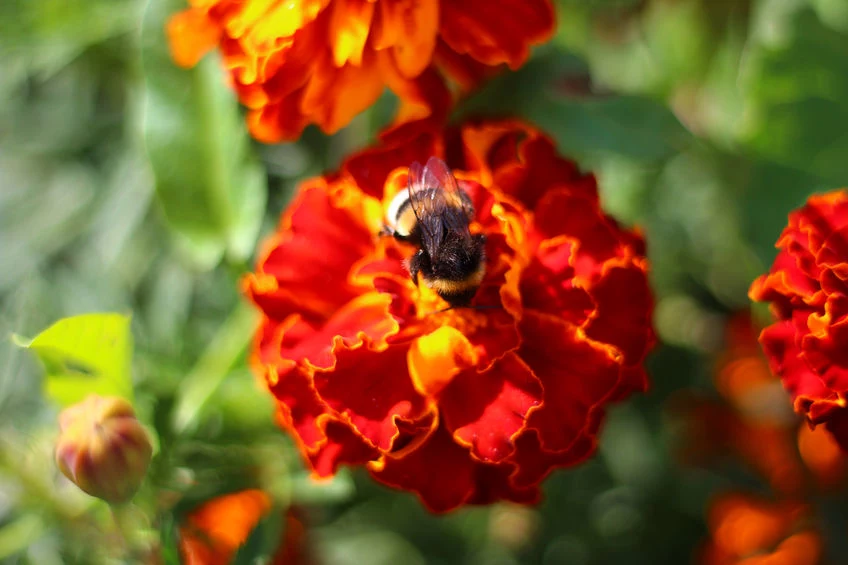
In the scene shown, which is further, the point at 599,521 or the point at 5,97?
the point at 599,521

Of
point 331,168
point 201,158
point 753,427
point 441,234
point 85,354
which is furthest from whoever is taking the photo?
point 753,427

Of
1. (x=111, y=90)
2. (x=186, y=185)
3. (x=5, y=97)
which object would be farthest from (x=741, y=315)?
(x=5, y=97)

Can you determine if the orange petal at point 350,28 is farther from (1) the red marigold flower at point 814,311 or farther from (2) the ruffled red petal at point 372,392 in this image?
(1) the red marigold flower at point 814,311

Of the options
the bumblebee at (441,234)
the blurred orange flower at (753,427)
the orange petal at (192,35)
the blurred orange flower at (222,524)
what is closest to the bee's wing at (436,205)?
the bumblebee at (441,234)

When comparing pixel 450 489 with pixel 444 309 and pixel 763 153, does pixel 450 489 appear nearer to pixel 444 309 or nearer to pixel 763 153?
pixel 444 309

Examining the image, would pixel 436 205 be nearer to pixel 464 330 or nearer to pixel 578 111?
pixel 464 330

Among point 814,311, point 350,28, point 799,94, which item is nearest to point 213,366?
point 350,28
